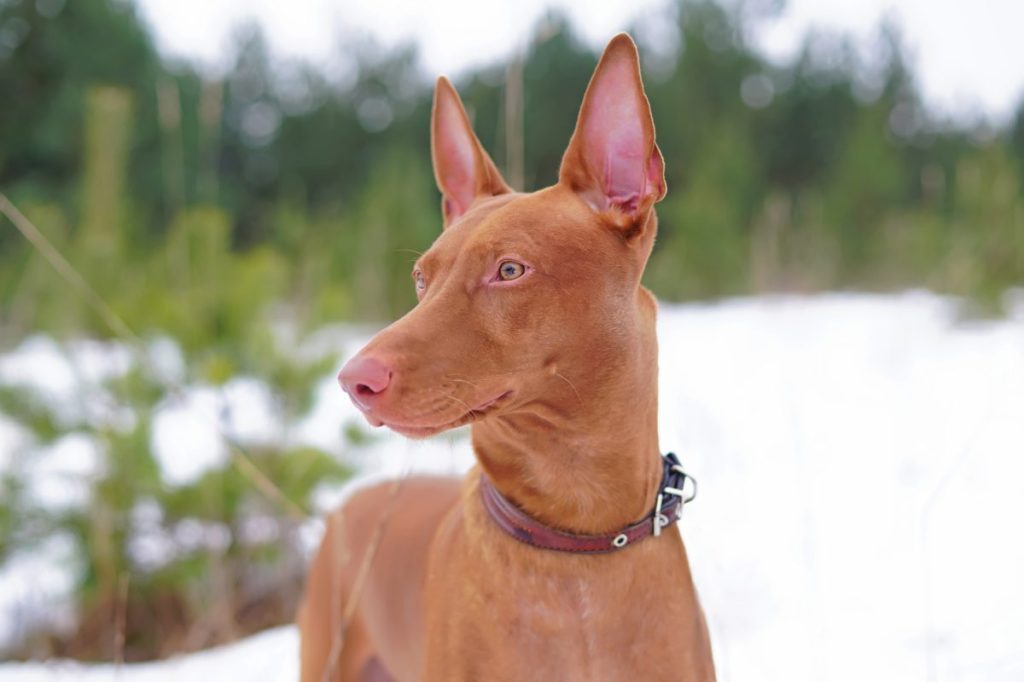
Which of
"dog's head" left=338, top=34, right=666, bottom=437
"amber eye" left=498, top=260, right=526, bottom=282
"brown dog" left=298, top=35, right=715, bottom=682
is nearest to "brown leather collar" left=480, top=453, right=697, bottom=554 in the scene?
"brown dog" left=298, top=35, right=715, bottom=682

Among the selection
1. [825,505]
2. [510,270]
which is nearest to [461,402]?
[510,270]

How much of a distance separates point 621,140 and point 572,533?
0.75m

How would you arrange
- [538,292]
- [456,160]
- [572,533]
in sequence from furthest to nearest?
[456,160], [572,533], [538,292]

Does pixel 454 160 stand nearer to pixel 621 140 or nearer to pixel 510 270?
pixel 621 140

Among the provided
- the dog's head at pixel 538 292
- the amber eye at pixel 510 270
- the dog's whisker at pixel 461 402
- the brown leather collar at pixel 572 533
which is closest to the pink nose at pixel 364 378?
the dog's head at pixel 538 292

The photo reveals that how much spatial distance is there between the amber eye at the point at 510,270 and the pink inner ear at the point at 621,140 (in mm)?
268

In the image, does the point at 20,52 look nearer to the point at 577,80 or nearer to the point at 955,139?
the point at 577,80

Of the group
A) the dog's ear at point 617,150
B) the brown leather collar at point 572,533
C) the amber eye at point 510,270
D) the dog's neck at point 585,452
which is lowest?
the brown leather collar at point 572,533

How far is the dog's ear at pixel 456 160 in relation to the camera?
6.69ft

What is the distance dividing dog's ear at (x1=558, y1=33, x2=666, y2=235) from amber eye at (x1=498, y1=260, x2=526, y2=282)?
23 cm

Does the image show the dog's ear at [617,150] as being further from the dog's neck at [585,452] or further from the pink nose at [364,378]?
the pink nose at [364,378]

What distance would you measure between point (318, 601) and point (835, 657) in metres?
1.95

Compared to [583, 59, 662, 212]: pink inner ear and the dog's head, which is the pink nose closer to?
the dog's head

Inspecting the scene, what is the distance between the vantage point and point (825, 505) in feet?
15.5
